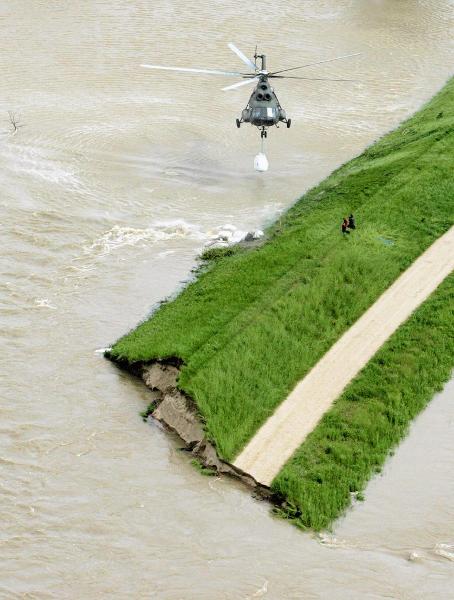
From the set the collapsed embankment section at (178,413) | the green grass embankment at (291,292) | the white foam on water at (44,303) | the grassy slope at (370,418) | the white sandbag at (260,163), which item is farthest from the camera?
the white sandbag at (260,163)

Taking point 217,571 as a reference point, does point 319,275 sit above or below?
above

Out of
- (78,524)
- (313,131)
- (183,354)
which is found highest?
(313,131)

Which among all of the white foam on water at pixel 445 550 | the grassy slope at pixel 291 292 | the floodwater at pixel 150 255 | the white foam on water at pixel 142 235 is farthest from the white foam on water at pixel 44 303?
the white foam on water at pixel 445 550

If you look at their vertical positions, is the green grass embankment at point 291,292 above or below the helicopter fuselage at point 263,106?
below

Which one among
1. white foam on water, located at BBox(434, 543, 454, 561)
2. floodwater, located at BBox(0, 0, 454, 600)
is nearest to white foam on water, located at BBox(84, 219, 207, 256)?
floodwater, located at BBox(0, 0, 454, 600)

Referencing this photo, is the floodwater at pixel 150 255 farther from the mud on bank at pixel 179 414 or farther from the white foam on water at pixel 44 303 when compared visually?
the mud on bank at pixel 179 414

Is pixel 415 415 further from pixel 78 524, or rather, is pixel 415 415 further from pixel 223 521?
pixel 78 524

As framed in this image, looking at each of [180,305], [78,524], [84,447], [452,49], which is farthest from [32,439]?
[452,49]
